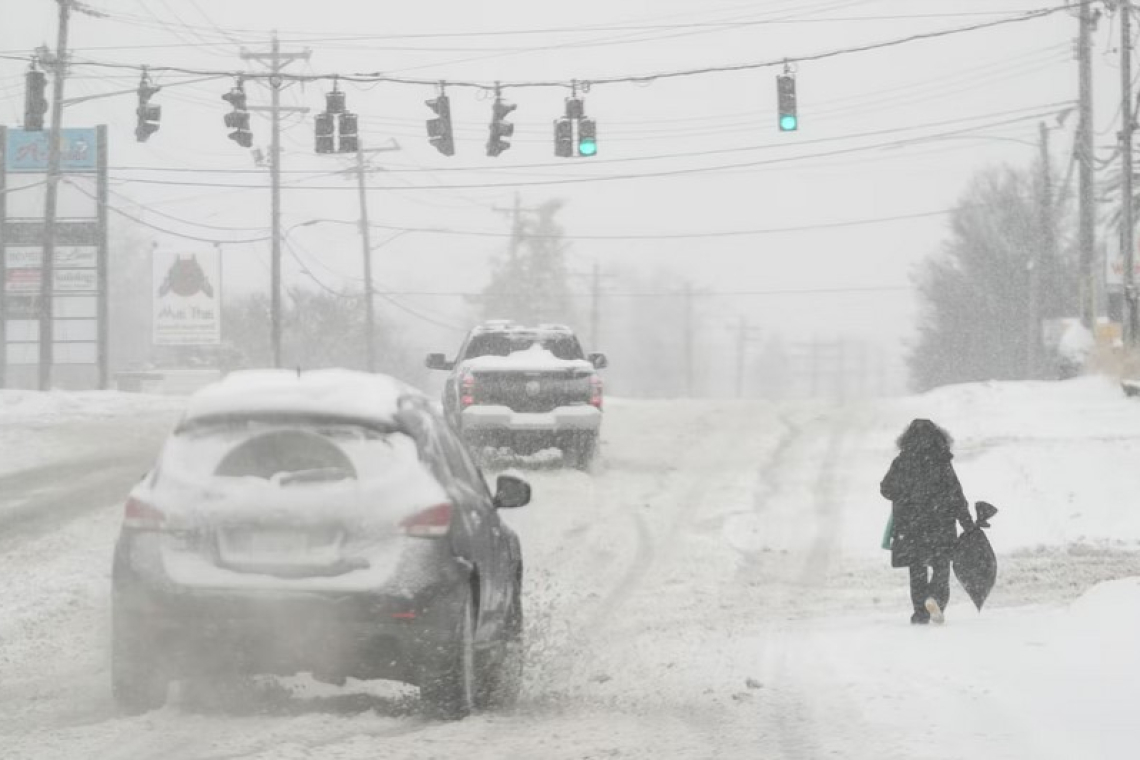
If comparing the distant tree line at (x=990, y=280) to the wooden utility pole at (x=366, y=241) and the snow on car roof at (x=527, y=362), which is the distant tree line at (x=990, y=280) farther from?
the snow on car roof at (x=527, y=362)

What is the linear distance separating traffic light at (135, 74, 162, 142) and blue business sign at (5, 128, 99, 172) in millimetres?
23509

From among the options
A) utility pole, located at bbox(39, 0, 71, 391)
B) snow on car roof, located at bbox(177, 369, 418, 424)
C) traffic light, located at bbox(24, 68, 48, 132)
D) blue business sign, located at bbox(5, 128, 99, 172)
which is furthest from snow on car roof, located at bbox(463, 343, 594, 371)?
blue business sign, located at bbox(5, 128, 99, 172)

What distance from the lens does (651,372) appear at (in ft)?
442

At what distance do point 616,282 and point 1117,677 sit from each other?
13143 centimetres

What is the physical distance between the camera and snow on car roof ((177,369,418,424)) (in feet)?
22.5

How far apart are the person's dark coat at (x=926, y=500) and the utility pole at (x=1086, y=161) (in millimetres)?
23412

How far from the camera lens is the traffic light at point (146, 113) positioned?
26594 millimetres

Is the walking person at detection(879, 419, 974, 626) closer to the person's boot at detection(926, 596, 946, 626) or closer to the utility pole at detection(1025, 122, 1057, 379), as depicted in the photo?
the person's boot at detection(926, 596, 946, 626)

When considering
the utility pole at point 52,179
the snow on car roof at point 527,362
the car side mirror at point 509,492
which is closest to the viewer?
the car side mirror at point 509,492

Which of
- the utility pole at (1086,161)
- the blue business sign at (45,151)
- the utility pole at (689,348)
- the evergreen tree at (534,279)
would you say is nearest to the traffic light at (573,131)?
the utility pole at (1086,161)

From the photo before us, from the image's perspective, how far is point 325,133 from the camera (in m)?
26.9

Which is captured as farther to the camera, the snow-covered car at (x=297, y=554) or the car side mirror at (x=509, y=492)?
the car side mirror at (x=509, y=492)

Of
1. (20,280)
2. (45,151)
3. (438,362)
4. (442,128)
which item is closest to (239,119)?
(442,128)

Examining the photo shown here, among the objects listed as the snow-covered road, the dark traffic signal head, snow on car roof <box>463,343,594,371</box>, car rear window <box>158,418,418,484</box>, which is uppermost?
the dark traffic signal head
